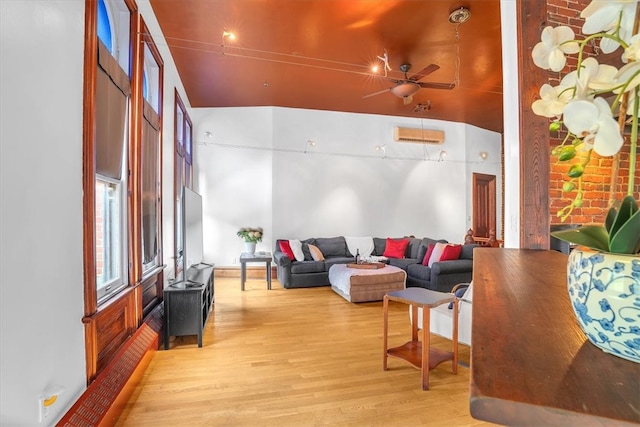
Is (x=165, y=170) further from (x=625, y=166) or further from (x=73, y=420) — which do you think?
(x=625, y=166)

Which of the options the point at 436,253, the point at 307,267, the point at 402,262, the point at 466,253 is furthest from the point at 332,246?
the point at 466,253

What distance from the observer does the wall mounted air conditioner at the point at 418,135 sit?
7188 millimetres

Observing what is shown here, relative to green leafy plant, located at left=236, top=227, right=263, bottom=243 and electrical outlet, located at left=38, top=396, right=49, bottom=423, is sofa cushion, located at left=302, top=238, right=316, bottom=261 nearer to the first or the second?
green leafy plant, located at left=236, top=227, right=263, bottom=243

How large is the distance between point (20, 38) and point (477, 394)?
6.43ft

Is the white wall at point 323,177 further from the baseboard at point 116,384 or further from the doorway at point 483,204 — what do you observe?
the baseboard at point 116,384

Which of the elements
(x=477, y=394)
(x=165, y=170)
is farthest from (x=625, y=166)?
(x=165, y=170)

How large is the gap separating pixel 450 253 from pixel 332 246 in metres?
2.24

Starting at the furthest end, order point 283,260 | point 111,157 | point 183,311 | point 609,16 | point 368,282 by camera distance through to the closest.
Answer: point 283,260 < point 368,282 < point 183,311 < point 111,157 < point 609,16

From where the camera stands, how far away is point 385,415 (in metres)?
2.09

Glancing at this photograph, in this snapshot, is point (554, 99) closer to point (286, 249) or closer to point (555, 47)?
point (555, 47)

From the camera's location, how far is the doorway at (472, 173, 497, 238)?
779 cm

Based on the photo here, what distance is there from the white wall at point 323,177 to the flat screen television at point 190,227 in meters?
2.83

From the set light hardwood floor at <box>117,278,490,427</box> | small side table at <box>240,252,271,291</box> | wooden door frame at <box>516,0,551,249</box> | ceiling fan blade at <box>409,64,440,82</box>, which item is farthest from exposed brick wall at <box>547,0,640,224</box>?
small side table at <box>240,252,271,291</box>

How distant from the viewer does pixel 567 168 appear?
7.13 ft
